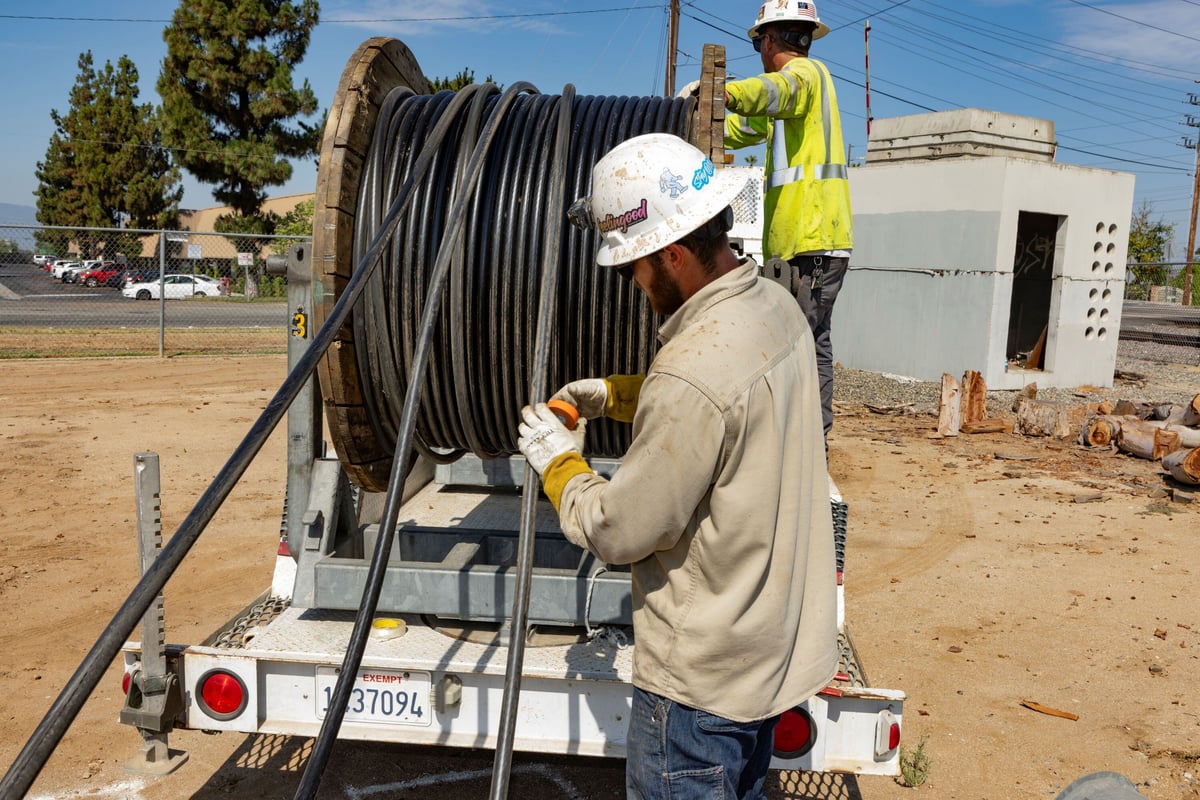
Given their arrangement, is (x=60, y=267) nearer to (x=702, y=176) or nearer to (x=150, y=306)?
(x=150, y=306)

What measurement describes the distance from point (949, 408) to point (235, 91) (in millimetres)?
27782

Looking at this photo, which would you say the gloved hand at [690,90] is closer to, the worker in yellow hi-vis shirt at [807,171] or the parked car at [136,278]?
the worker in yellow hi-vis shirt at [807,171]

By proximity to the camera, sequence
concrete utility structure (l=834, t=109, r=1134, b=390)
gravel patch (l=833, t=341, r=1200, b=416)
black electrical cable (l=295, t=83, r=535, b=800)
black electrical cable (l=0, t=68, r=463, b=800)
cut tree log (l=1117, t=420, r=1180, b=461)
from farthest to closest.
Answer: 1. concrete utility structure (l=834, t=109, r=1134, b=390)
2. gravel patch (l=833, t=341, r=1200, b=416)
3. cut tree log (l=1117, t=420, r=1180, b=461)
4. black electrical cable (l=295, t=83, r=535, b=800)
5. black electrical cable (l=0, t=68, r=463, b=800)

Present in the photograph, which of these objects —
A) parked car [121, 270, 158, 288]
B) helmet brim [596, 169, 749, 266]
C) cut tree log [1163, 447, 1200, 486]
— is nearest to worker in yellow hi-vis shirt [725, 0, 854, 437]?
helmet brim [596, 169, 749, 266]

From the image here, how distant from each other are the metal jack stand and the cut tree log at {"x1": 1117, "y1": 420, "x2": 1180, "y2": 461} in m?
9.84

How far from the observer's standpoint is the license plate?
9.93 ft

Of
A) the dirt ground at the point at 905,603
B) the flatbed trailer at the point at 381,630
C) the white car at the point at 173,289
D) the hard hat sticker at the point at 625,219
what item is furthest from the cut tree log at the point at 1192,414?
the white car at the point at 173,289

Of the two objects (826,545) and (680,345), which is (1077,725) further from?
(680,345)

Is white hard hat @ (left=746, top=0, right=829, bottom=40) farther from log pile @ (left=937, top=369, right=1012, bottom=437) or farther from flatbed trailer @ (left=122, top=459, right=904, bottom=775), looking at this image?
log pile @ (left=937, top=369, right=1012, bottom=437)

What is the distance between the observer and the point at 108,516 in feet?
23.4

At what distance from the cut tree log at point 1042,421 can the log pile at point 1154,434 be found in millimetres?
216

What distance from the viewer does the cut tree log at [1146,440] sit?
10.0 metres

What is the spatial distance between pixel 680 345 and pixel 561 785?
96.5 inches

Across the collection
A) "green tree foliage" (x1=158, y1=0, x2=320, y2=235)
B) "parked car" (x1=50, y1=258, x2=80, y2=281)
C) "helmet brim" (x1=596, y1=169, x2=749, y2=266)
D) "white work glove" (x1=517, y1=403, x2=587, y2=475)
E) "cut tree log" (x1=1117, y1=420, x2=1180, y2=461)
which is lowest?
"cut tree log" (x1=1117, y1=420, x2=1180, y2=461)
